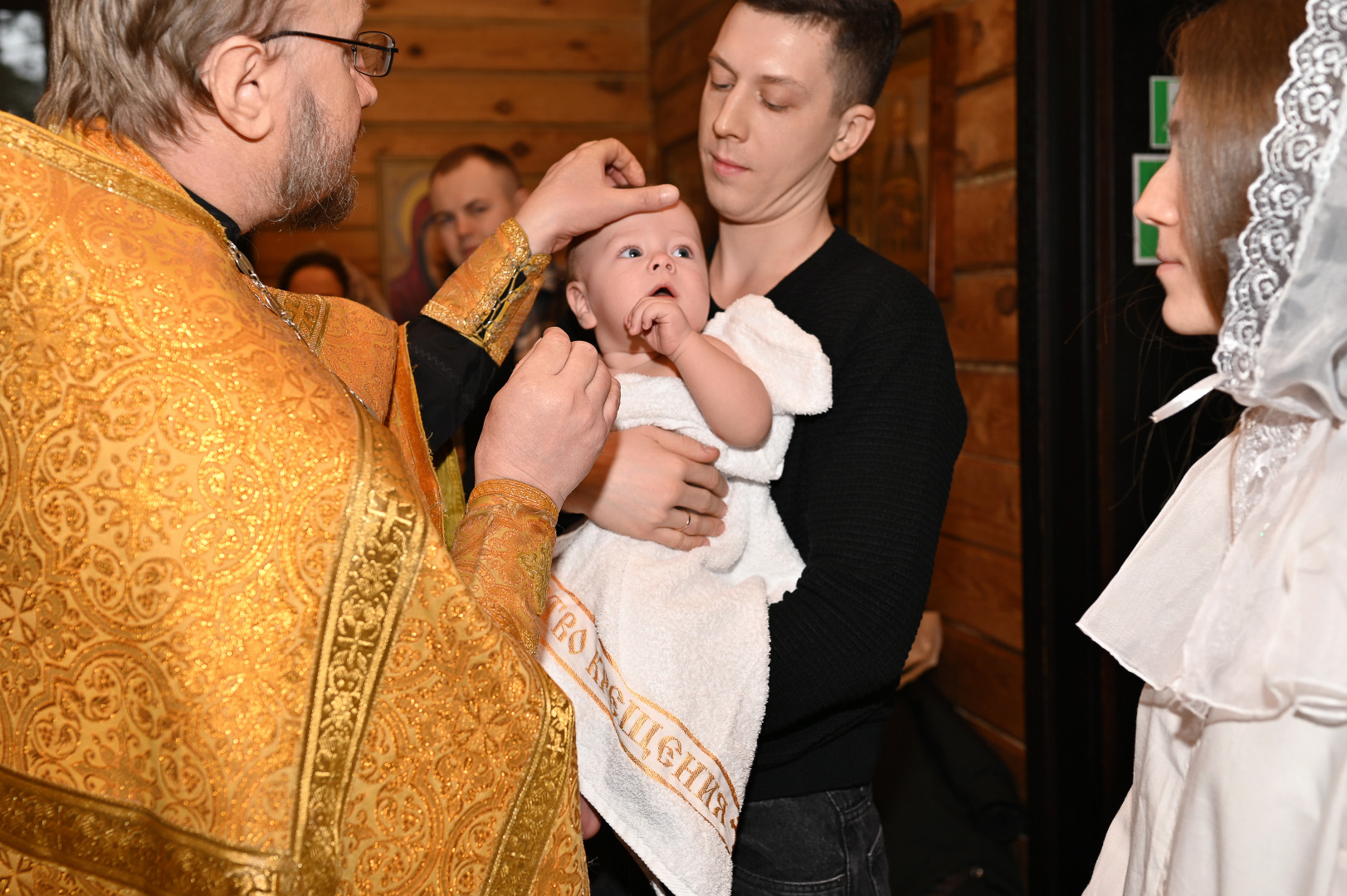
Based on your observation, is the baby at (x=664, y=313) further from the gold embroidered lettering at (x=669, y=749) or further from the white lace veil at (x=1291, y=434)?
the white lace veil at (x=1291, y=434)

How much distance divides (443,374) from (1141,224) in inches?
66.4

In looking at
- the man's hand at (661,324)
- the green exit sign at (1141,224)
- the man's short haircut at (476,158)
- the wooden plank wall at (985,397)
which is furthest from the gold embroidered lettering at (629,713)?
the man's short haircut at (476,158)

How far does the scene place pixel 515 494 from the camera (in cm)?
114

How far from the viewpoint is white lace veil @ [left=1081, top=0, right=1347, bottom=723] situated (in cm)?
94

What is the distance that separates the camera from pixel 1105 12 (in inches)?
94.6

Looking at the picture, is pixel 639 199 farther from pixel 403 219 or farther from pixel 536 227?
pixel 403 219

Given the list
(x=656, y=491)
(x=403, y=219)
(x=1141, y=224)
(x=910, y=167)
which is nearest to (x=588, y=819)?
(x=656, y=491)

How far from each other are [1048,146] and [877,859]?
5.71 ft

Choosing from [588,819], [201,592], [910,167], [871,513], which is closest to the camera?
[201,592]

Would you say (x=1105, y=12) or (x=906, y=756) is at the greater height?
(x=1105, y=12)

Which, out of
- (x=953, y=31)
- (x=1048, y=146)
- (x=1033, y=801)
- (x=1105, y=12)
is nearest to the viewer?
(x=1105, y=12)

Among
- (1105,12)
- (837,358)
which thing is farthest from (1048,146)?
(837,358)

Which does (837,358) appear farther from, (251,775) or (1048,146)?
(1048,146)

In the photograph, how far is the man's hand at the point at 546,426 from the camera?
1160 mm
